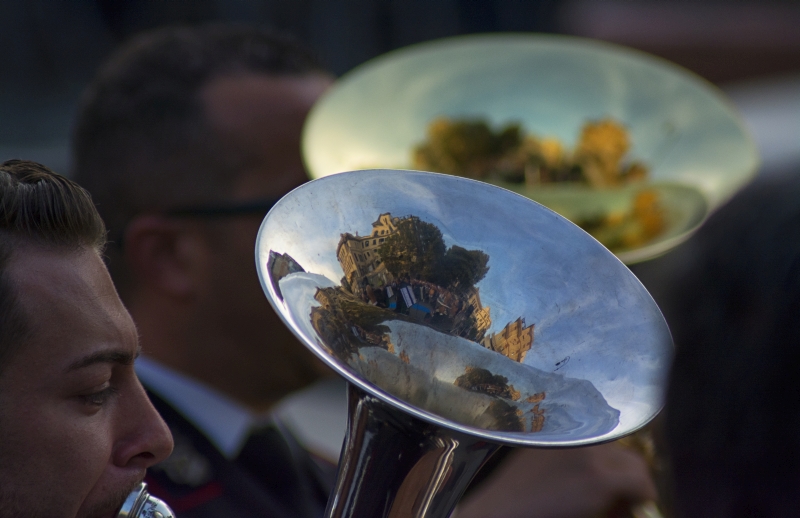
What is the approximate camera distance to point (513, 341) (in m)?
1.23

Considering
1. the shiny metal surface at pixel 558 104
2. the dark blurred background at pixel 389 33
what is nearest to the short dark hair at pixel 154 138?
the shiny metal surface at pixel 558 104

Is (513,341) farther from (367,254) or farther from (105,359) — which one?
(105,359)

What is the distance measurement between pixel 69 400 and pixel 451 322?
0.51 m

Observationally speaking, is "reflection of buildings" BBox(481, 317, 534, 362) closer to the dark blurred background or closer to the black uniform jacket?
the black uniform jacket

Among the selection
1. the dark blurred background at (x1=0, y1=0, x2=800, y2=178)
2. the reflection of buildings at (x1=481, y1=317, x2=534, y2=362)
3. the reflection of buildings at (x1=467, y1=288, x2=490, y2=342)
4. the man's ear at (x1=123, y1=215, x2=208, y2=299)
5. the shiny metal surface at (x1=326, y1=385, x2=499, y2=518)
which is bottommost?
the dark blurred background at (x1=0, y1=0, x2=800, y2=178)

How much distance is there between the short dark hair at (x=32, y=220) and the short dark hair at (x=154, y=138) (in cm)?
137

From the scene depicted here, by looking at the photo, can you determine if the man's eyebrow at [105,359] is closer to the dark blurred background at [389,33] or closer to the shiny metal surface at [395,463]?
the shiny metal surface at [395,463]

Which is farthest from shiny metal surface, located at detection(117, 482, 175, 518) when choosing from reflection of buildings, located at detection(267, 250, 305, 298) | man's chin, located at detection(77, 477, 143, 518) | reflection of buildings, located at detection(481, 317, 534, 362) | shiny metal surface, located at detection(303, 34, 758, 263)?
shiny metal surface, located at detection(303, 34, 758, 263)

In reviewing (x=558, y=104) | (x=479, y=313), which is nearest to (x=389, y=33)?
(x=558, y=104)

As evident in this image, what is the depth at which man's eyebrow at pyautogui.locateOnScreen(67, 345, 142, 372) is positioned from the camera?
0.94 meters

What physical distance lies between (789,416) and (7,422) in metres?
0.87

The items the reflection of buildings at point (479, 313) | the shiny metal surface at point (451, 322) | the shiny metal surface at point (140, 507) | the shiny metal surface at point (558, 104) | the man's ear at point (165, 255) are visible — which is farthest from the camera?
the shiny metal surface at point (558, 104)

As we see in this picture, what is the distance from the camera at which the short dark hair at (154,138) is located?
2406 mm

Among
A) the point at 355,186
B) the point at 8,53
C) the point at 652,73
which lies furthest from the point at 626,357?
the point at 8,53
